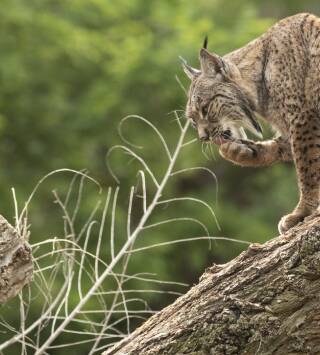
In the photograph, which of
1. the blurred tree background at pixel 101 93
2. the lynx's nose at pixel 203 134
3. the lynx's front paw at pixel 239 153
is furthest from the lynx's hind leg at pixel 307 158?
the blurred tree background at pixel 101 93

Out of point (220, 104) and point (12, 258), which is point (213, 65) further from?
point (12, 258)

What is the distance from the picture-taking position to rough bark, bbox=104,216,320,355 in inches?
215

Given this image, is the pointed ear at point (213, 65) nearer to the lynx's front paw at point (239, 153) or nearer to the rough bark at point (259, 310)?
the lynx's front paw at point (239, 153)

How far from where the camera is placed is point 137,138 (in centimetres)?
1616

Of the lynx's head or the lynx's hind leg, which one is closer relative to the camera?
the lynx's hind leg

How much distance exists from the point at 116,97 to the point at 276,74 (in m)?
9.36

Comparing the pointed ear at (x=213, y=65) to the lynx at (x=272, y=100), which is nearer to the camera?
the lynx at (x=272, y=100)

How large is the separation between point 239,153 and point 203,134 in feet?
0.78

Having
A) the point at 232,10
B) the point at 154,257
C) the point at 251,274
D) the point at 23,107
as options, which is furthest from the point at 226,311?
the point at 232,10

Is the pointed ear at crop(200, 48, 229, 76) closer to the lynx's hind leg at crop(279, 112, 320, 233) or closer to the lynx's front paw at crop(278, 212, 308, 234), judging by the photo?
the lynx's hind leg at crop(279, 112, 320, 233)

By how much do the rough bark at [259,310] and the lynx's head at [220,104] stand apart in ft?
5.66

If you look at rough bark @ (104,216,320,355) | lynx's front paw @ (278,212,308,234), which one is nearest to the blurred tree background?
lynx's front paw @ (278,212,308,234)

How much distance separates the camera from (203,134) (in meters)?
7.33

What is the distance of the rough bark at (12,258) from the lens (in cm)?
548
